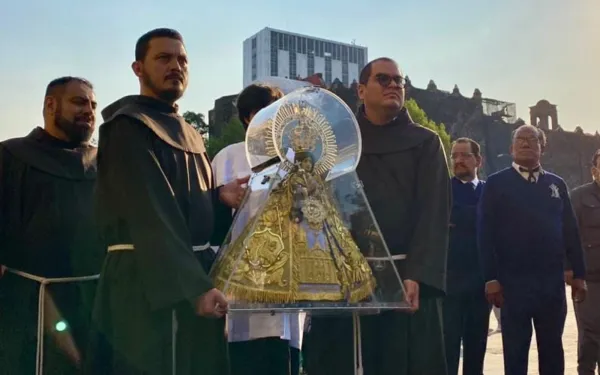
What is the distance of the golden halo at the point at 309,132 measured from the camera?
3355 mm

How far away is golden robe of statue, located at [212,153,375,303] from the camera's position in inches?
121

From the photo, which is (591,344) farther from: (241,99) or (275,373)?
(241,99)

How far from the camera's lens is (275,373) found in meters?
4.30

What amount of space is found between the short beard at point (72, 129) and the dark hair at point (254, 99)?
1.03 metres

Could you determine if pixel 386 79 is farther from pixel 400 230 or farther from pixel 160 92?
pixel 160 92

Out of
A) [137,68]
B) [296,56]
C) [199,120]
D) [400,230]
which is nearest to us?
[137,68]

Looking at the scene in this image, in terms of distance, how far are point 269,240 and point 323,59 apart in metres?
87.4

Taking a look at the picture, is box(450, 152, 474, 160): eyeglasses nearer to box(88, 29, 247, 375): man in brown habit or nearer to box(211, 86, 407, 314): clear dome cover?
box(211, 86, 407, 314): clear dome cover

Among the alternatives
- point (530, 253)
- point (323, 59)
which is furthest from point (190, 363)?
point (323, 59)

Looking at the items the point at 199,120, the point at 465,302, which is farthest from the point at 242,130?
the point at 465,302

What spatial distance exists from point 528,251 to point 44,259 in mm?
3462

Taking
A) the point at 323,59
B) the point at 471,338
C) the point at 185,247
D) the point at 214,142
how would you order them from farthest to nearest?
the point at 323,59 → the point at 214,142 → the point at 471,338 → the point at 185,247

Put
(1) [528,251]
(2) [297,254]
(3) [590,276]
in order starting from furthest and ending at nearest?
(3) [590,276] < (1) [528,251] < (2) [297,254]

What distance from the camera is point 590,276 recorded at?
20.5 ft
